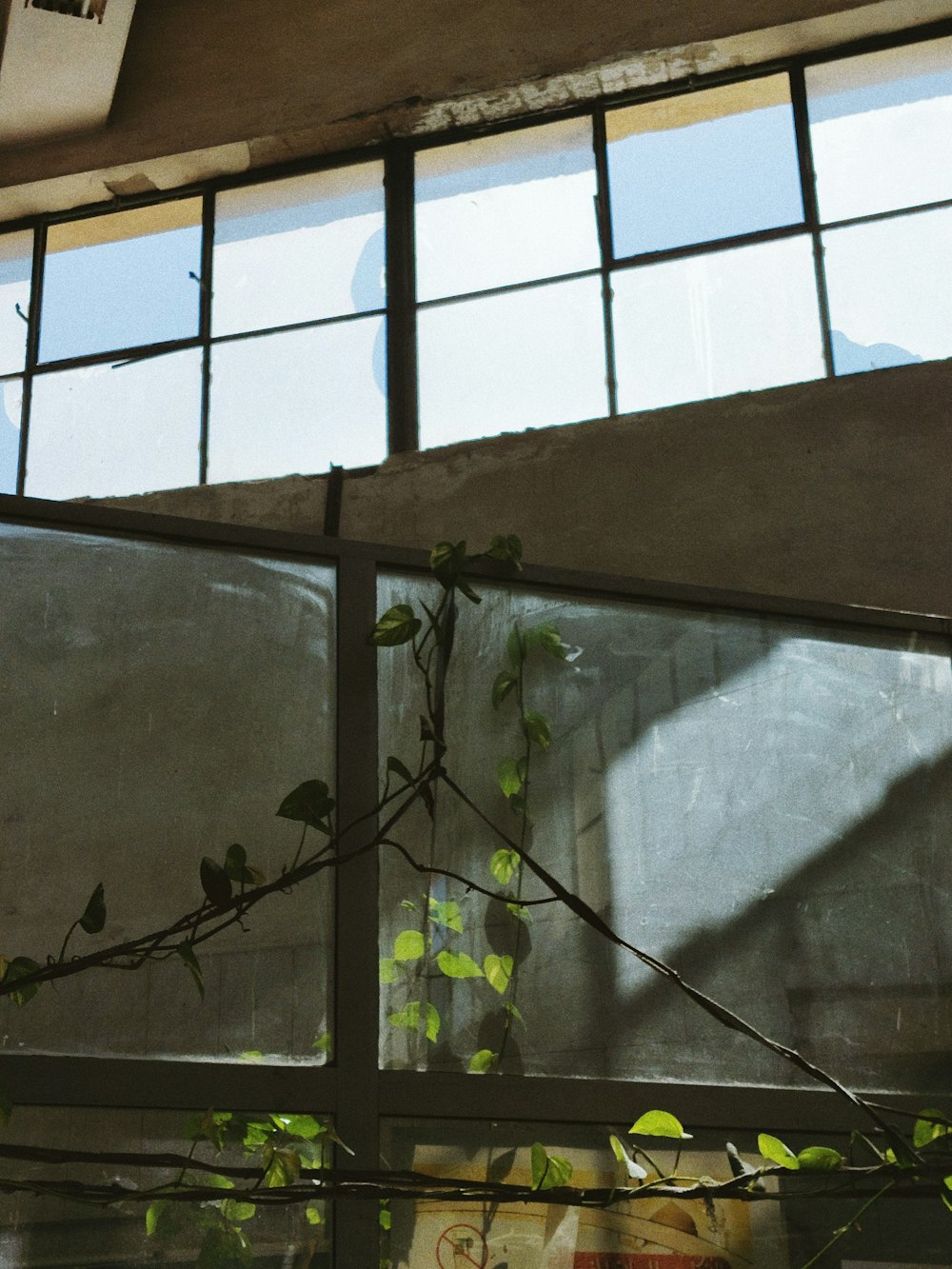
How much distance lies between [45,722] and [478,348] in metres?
2.30

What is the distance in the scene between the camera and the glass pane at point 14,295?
456 cm

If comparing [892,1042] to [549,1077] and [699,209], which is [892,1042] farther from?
[699,209]

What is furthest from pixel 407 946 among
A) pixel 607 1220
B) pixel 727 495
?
pixel 727 495

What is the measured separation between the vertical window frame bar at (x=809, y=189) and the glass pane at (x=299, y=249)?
1282mm

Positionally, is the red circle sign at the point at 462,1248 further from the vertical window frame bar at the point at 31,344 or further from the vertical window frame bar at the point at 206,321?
the vertical window frame bar at the point at 31,344

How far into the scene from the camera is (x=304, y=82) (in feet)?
14.9

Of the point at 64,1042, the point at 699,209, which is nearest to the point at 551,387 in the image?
the point at 699,209

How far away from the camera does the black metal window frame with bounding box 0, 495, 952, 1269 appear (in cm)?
202

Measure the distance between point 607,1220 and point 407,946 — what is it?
0.52 metres

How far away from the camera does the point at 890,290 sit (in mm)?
3863

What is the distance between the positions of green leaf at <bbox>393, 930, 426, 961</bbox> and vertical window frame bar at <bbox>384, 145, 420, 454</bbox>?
6.84ft

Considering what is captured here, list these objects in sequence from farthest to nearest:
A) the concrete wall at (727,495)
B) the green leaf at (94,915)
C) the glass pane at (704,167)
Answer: the glass pane at (704,167) < the concrete wall at (727,495) < the green leaf at (94,915)

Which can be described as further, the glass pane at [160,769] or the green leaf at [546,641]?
the green leaf at [546,641]

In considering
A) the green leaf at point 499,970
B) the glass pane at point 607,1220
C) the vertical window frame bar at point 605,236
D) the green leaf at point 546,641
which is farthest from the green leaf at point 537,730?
the vertical window frame bar at point 605,236
